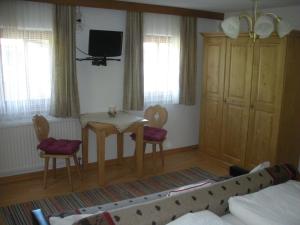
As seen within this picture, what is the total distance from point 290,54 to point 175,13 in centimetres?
177

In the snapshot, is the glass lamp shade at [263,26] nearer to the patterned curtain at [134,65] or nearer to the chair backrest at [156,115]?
the patterned curtain at [134,65]

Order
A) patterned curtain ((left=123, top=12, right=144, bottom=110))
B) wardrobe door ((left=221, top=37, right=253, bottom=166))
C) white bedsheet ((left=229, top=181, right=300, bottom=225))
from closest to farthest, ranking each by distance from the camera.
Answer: white bedsheet ((left=229, top=181, right=300, bottom=225)) < wardrobe door ((left=221, top=37, right=253, bottom=166)) < patterned curtain ((left=123, top=12, right=144, bottom=110))

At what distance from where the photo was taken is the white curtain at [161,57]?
476 cm

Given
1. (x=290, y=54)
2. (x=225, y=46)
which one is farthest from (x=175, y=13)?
(x=290, y=54)

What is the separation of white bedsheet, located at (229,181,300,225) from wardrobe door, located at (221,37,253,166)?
2.21 m

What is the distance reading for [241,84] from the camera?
14.6 ft

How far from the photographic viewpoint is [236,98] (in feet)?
14.9

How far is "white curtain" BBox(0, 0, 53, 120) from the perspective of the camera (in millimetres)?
3722

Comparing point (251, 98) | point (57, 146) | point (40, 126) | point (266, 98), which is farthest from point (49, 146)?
point (266, 98)

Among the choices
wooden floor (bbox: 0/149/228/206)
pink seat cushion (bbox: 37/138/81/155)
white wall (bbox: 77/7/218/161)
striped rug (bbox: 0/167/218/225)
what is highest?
white wall (bbox: 77/7/218/161)

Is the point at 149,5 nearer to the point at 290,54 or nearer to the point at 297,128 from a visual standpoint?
the point at 290,54

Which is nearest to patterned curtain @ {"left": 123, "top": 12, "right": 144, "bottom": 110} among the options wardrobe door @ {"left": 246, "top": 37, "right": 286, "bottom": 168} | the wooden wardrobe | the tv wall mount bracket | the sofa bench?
the tv wall mount bracket

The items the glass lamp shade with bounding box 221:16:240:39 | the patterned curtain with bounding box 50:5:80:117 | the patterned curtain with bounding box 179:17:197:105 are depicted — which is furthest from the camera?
the patterned curtain with bounding box 179:17:197:105

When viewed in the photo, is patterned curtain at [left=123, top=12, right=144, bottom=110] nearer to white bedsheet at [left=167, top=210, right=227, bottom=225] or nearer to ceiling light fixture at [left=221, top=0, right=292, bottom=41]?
ceiling light fixture at [left=221, top=0, right=292, bottom=41]
